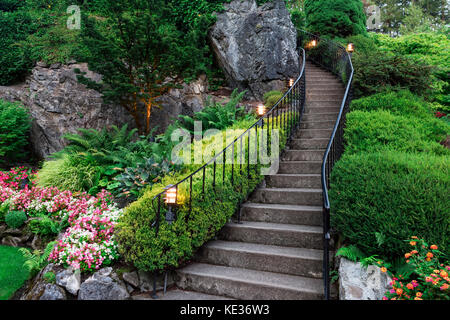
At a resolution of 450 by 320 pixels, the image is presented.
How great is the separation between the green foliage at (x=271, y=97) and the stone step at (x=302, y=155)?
2949mm

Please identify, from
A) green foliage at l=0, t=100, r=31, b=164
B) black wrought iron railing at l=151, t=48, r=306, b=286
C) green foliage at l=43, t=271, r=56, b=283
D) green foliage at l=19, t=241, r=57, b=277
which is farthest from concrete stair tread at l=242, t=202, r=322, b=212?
green foliage at l=0, t=100, r=31, b=164

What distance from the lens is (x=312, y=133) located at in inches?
245

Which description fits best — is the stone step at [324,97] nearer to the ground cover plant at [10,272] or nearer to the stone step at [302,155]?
the stone step at [302,155]

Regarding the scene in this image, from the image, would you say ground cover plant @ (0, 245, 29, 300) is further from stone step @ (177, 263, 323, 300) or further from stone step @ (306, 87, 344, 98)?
stone step @ (306, 87, 344, 98)

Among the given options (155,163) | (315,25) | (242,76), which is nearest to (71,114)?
(155,163)

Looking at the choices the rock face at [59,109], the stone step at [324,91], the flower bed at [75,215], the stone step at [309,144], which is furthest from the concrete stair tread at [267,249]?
the stone step at [324,91]

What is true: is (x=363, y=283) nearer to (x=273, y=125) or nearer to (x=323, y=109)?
(x=273, y=125)

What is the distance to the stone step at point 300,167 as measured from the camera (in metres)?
5.05

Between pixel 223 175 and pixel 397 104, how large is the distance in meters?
4.32

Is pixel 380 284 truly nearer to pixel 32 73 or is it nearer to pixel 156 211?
pixel 156 211

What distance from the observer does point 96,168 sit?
221 inches

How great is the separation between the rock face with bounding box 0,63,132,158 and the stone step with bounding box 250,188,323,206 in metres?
5.27

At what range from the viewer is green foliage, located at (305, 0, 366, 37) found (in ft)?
40.8

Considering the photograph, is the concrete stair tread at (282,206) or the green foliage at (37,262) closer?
the green foliage at (37,262)
